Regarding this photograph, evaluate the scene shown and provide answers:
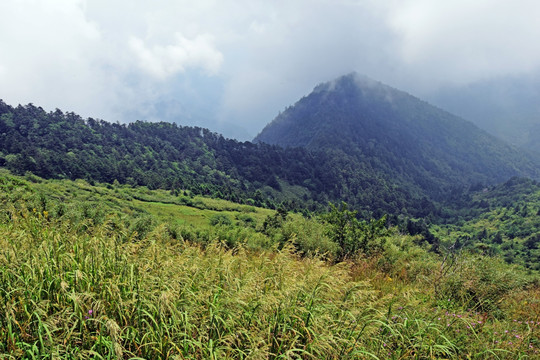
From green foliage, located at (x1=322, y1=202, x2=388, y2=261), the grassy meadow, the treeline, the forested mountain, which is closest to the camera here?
the grassy meadow

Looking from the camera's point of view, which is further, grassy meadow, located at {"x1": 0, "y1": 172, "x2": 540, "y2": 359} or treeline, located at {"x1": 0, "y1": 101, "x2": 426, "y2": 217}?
treeline, located at {"x1": 0, "y1": 101, "x2": 426, "y2": 217}

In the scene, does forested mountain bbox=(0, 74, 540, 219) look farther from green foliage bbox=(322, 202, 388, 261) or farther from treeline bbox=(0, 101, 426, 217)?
green foliage bbox=(322, 202, 388, 261)

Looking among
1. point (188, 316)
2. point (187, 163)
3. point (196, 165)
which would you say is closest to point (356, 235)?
point (188, 316)

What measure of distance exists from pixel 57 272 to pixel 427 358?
167 inches

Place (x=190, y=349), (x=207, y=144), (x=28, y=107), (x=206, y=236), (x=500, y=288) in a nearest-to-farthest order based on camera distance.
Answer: (x=190, y=349)
(x=500, y=288)
(x=206, y=236)
(x=28, y=107)
(x=207, y=144)

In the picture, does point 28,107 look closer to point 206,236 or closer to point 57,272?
point 206,236

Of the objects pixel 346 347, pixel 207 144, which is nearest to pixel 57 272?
pixel 346 347

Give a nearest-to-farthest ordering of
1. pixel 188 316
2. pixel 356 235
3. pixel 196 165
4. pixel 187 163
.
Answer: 1. pixel 188 316
2. pixel 356 235
3. pixel 196 165
4. pixel 187 163

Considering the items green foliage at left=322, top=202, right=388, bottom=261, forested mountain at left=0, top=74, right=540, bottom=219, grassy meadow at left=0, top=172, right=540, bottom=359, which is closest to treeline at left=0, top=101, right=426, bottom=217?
forested mountain at left=0, top=74, right=540, bottom=219

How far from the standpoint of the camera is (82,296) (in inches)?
115

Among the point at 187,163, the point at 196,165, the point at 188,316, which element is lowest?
the point at 188,316

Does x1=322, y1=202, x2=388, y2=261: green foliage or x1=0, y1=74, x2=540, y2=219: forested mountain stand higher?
x1=0, y1=74, x2=540, y2=219: forested mountain

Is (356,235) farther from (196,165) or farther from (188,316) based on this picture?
(196,165)

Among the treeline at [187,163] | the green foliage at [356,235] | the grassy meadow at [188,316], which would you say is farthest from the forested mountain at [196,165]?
the grassy meadow at [188,316]
